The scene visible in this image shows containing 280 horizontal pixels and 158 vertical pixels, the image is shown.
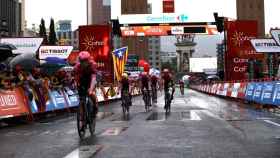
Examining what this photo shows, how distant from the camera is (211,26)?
44188mm

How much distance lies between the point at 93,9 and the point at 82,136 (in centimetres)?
14017

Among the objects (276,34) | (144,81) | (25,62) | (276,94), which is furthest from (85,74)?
(276,34)

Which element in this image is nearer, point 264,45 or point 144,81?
point 144,81

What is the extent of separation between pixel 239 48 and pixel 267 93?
1530 centimetres

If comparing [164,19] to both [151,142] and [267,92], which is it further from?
[151,142]

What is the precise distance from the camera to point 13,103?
17984 millimetres

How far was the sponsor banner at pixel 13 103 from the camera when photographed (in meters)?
17.2

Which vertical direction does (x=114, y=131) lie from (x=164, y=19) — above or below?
below

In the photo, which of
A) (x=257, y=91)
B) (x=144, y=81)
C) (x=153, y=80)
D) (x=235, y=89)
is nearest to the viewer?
(x=144, y=81)

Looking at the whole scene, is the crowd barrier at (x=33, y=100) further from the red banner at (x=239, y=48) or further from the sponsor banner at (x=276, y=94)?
the red banner at (x=239, y=48)

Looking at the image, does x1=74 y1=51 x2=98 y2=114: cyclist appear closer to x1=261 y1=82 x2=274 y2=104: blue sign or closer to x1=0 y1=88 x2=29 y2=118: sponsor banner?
x1=0 y1=88 x2=29 y2=118: sponsor banner

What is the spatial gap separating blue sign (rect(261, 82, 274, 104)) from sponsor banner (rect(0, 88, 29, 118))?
11483 mm

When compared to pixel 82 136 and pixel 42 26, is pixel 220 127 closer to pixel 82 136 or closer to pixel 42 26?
pixel 82 136

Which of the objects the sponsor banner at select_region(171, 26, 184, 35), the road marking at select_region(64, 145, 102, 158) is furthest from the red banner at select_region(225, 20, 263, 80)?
the road marking at select_region(64, 145, 102, 158)
